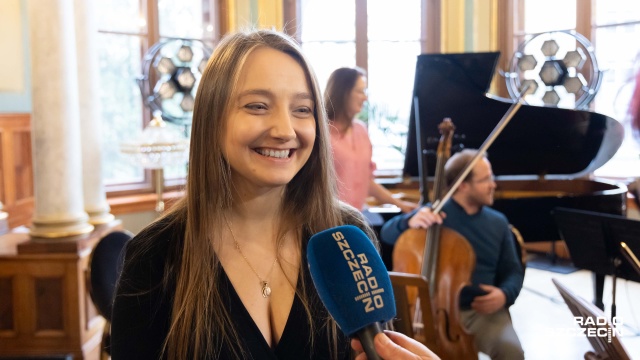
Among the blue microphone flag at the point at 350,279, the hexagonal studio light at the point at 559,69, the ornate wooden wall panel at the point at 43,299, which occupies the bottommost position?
the ornate wooden wall panel at the point at 43,299

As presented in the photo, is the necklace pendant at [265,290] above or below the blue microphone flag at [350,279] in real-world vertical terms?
below

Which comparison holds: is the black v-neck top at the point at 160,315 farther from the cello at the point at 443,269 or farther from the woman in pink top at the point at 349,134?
the woman in pink top at the point at 349,134

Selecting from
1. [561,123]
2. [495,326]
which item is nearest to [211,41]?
[561,123]

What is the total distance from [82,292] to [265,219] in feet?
9.87

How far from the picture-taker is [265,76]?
1.23 m

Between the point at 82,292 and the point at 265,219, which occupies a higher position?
the point at 265,219

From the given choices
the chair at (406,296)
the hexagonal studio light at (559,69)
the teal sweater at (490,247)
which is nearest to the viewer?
the chair at (406,296)

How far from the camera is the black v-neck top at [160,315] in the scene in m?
1.22

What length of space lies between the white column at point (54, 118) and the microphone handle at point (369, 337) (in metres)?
3.50

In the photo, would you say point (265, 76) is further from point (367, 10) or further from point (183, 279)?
point (367, 10)

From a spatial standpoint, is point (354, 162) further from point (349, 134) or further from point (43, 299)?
point (43, 299)

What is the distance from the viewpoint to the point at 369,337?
0.95m

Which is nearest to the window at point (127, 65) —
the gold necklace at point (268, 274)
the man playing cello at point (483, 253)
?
the man playing cello at point (483, 253)

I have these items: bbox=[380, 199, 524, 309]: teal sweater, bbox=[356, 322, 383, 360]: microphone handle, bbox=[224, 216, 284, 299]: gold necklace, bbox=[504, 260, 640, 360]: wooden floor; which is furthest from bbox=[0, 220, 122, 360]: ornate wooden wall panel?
bbox=[356, 322, 383, 360]: microphone handle
